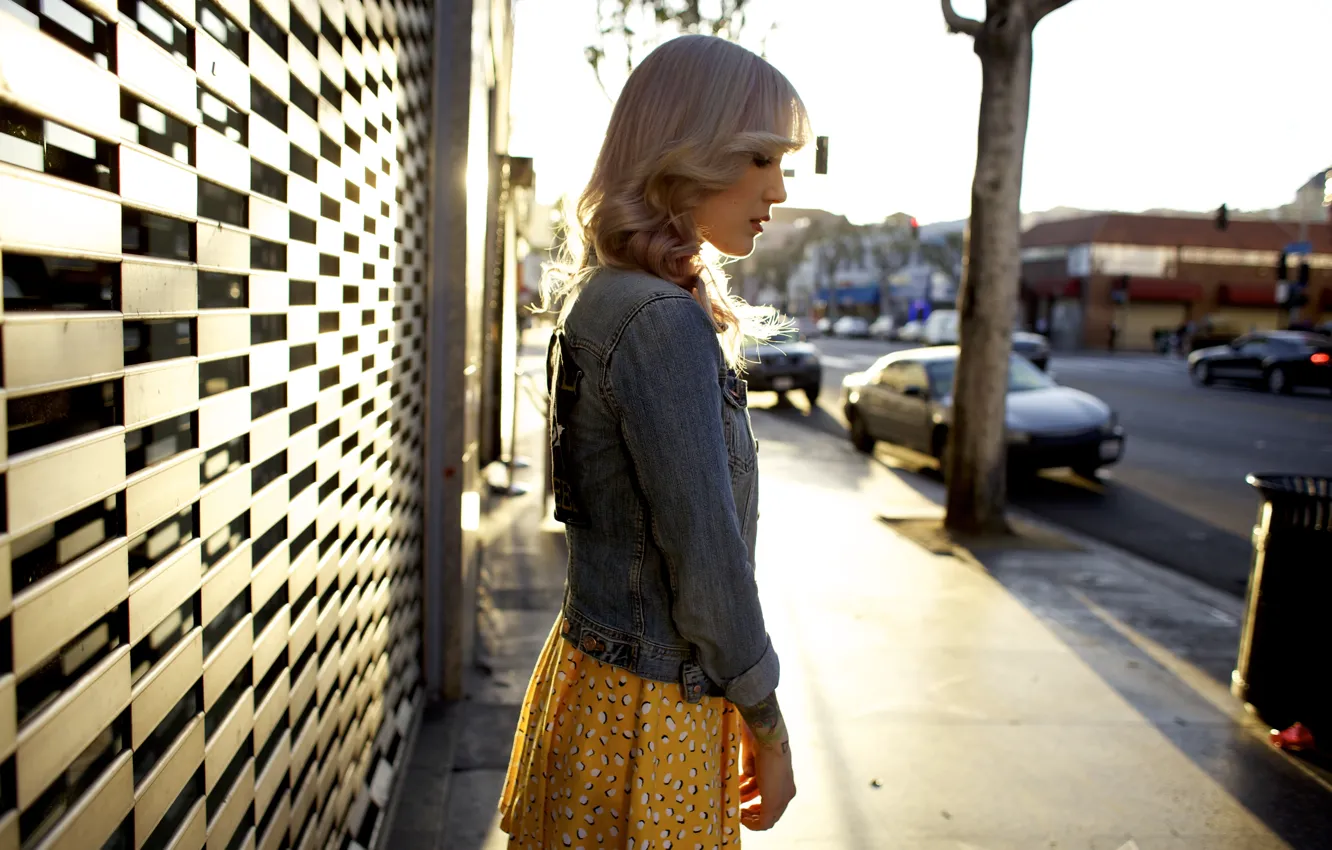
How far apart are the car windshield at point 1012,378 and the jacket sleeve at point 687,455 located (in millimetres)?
10476

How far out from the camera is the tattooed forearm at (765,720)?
162 cm

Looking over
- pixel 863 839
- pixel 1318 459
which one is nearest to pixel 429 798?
pixel 863 839

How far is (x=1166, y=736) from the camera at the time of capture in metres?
4.25

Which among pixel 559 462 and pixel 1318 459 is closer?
pixel 559 462

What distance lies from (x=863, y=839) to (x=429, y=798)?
139 centimetres

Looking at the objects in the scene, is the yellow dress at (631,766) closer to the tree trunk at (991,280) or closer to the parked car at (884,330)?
the tree trunk at (991,280)

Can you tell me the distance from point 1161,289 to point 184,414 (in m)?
57.0

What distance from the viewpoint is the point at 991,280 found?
786cm

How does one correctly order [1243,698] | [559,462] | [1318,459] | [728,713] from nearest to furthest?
[559,462], [728,713], [1243,698], [1318,459]

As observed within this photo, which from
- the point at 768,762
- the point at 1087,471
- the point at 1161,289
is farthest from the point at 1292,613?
the point at 1161,289

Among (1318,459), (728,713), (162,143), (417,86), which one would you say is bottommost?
(1318,459)

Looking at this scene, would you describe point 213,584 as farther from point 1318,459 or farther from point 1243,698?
point 1318,459

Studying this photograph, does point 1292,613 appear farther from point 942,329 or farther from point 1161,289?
point 1161,289

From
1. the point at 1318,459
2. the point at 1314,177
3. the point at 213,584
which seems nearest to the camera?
the point at 213,584
